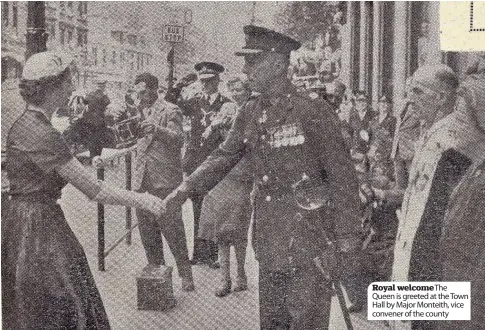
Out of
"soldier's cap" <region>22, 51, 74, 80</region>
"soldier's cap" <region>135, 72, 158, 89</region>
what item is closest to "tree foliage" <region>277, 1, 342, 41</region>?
"soldier's cap" <region>135, 72, 158, 89</region>

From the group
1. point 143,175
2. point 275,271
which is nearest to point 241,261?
point 275,271

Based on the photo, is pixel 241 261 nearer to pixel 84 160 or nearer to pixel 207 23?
pixel 84 160

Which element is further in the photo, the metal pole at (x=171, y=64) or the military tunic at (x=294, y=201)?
the metal pole at (x=171, y=64)

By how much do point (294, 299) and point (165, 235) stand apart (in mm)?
677

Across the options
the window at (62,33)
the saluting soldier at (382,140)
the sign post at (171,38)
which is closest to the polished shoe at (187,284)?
the sign post at (171,38)

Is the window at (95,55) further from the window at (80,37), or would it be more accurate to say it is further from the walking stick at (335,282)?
the walking stick at (335,282)

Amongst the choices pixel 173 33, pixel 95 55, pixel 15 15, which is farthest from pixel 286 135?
pixel 15 15

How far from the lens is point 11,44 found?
2982 mm

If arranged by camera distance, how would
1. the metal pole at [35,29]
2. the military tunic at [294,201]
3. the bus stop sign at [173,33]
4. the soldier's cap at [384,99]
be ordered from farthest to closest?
1. the soldier's cap at [384,99]
2. the bus stop sign at [173,33]
3. the metal pole at [35,29]
4. the military tunic at [294,201]

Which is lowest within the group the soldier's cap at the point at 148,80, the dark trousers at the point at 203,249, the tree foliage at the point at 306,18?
the dark trousers at the point at 203,249

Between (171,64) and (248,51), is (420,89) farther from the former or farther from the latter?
(171,64)

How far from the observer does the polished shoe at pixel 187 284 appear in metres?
3.07

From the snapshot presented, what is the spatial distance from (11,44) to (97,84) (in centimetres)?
42

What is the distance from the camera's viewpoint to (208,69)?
3.03 metres
